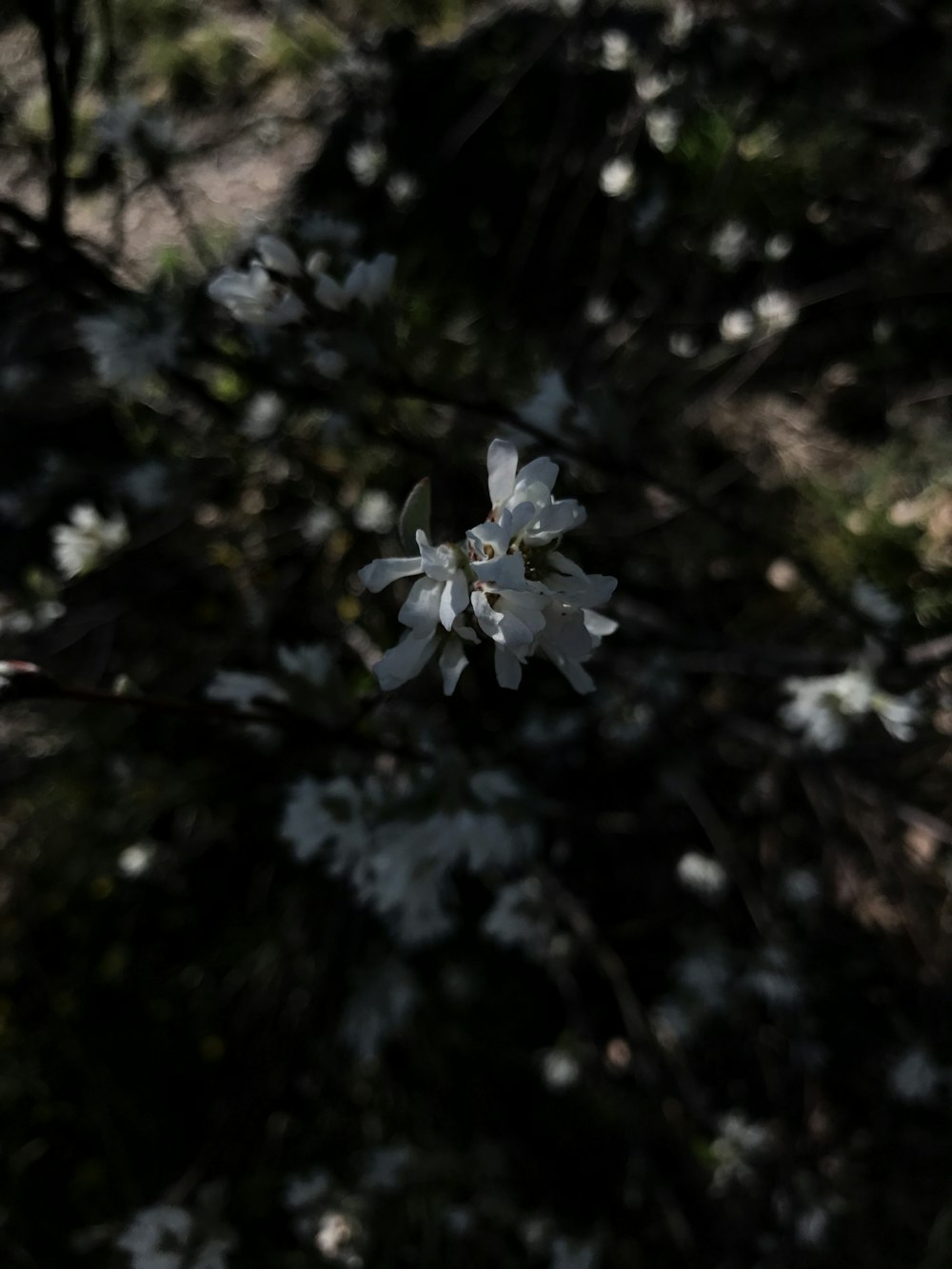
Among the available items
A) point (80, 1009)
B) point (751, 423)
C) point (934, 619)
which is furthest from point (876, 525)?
point (80, 1009)

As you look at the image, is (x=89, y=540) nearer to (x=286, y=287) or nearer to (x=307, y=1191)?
(x=286, y=287)

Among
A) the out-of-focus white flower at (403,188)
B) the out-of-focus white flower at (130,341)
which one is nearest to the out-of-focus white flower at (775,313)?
the out-of-focus white flower at (403,188)

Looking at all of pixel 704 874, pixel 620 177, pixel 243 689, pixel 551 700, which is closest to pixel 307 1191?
pixel 704 874

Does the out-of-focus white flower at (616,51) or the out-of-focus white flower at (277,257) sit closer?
the out-of-focus white flower at (277,257)

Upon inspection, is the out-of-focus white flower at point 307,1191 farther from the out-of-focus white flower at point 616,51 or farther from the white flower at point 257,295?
the out-of-focus white flower at point 616,51

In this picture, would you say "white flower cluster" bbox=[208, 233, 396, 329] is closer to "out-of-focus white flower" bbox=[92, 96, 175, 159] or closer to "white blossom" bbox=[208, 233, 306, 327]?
"white blossom" bbox=[208, 233, 306, 327]
